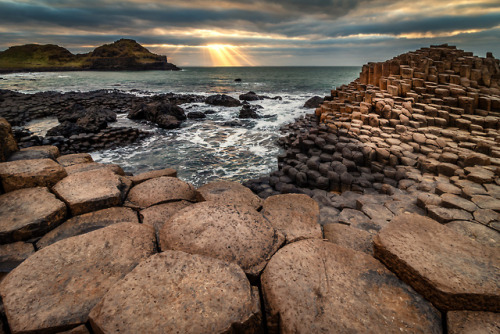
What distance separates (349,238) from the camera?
8.24 feet

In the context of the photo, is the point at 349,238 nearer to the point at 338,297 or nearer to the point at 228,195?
the point at 338,297

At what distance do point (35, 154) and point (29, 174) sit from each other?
1.13 m

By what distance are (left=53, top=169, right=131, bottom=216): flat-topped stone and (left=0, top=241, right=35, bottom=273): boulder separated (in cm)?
50

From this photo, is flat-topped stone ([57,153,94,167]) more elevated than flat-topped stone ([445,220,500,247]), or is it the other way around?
flat-topped stone ([57,153,94,167])

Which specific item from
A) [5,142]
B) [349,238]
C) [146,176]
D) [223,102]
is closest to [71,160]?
[5,142]

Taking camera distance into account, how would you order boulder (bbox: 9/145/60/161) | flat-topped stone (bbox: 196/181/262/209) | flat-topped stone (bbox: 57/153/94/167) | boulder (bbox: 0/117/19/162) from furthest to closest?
flat-topped stone (bbox: 57/153/94/167) < boulder (bbox: 9/145/60/161) < boulder (bbox: 0/117/19/162) < flat-topped stone (bbox: 196/181/262/209)

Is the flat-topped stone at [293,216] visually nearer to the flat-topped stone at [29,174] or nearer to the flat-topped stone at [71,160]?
the flat-topped stone at [29,174]

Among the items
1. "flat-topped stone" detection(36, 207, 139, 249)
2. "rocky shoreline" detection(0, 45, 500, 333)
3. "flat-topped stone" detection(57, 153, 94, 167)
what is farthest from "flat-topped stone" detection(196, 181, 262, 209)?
"flat-topped stone" detection(57, 153, 94, 167)

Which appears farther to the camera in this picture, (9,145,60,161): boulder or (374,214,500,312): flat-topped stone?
(9,145,60,161): boulder

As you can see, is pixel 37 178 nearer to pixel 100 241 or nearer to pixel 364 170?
pixel 100 241

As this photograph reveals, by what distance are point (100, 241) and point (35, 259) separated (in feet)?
1.48

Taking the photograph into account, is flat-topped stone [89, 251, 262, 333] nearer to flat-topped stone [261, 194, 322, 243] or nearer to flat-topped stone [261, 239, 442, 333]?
flat-topped stone [261, 239, 442, 333]

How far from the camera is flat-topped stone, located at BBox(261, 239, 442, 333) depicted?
1.49 metres

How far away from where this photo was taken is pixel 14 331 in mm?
1411
